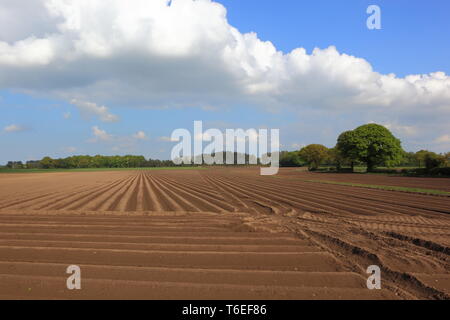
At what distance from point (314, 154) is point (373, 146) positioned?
107 ft

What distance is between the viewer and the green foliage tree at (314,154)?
9006 cm

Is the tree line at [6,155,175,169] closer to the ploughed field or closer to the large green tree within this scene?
the large green tree

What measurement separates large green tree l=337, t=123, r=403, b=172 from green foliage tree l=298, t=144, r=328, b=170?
28.1 metres

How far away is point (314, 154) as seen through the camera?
9038cm

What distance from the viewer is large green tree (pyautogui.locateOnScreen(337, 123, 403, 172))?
57.2 metres

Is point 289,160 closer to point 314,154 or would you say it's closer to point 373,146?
point 314,154

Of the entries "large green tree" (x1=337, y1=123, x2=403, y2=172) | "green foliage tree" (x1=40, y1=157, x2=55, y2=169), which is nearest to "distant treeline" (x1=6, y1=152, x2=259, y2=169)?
"green foliage tree" (x1=40, y1=157, x2=55, y2=169)

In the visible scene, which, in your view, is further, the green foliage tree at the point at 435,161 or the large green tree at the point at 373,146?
the large green tree at the point at 373,146

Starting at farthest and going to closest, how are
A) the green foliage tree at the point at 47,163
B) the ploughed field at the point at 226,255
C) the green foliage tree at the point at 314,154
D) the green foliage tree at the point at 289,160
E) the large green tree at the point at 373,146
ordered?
the green foliage tree at the point at 47,163
the green foliage tree at the point at 289,160
the green foliage tree at the point at 314,154
the large green tree at the point at 373,146
the ploughed field at the point at 226,255

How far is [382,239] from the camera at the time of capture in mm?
8562

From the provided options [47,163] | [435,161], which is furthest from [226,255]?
[47,163]

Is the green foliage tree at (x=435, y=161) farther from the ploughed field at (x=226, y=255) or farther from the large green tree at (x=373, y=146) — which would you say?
the ploughed field at (x=226, y=255)

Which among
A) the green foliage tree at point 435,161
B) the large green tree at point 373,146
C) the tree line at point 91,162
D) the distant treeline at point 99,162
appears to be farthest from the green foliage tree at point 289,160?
the green foliage tree at point 435,161

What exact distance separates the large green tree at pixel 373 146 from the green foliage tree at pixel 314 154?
28.1 m
